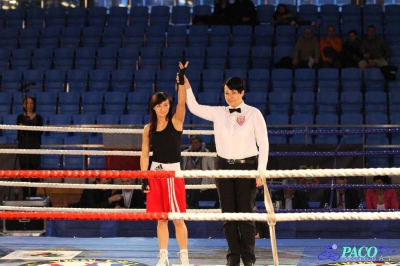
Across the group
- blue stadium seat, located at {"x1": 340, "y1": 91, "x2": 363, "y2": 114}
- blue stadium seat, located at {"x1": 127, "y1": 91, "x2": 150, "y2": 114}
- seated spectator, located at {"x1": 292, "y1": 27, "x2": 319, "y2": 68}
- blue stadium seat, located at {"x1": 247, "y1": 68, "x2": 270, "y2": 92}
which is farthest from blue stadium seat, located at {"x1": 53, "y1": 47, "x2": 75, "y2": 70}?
blue stadium seat, located at {"x1": 340, "y1": 91, "x2": 363, "y2": 114}

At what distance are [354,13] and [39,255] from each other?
26.4 ft

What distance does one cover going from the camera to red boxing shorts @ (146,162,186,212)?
419 cm

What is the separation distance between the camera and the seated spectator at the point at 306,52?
10.3 metres

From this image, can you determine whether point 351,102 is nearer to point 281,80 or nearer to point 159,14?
point 281,80

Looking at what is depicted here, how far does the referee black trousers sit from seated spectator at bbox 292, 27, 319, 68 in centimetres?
640

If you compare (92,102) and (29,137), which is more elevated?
(92,102)

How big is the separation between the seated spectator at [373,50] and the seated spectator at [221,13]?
97.8 inches

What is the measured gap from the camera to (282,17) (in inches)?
448

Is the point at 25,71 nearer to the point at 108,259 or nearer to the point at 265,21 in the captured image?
the point at 265,21

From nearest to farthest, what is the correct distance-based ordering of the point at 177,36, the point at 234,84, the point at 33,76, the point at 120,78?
the point at 234,84 → the point at 120,78 → the point at 33,76 → the point at 177,36

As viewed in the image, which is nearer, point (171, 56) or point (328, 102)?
point (328, 102)

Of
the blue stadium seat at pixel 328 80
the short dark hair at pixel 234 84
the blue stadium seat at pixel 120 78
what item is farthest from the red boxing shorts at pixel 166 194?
the blue stadium seat at pixel 120 78

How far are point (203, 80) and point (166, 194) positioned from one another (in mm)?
6155

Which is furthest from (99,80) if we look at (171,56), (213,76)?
(213,76)
